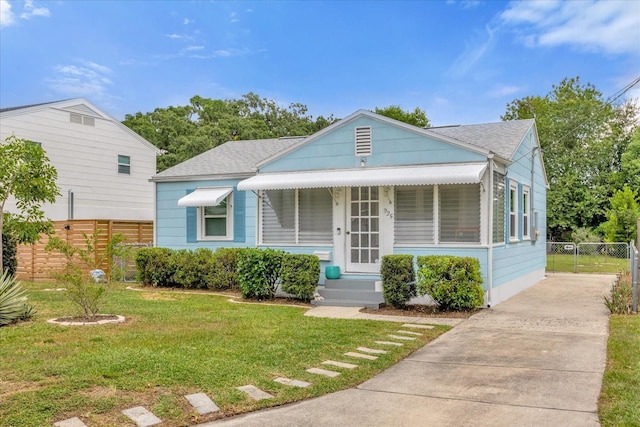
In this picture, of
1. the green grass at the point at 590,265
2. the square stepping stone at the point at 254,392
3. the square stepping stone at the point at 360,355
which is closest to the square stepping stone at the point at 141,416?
the square stepping stone at the point at 254,392

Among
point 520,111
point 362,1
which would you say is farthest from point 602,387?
point 520,111

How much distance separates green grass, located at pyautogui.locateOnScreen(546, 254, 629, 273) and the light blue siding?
11.1m

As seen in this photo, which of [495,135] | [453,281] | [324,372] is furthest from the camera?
[495,135]

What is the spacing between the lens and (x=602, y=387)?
512 cm

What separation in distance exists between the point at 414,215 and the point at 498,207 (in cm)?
191

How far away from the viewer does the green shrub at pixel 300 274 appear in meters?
11.1

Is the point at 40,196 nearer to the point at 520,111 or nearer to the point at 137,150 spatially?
the point at 137,150

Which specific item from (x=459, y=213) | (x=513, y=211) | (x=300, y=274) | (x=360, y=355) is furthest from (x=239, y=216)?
(x=360, y=355)

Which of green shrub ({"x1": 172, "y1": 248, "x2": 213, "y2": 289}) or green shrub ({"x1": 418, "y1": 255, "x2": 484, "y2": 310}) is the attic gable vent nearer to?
green shrub ({"x1": 418, "y1": 255, "x2": 484, "y2": 310})

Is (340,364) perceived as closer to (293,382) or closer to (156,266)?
(293,382)

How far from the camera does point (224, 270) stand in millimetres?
13000

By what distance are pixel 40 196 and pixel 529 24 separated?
48.4ft

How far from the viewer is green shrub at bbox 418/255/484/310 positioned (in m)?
9.62

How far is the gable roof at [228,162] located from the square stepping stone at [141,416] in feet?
30.6
